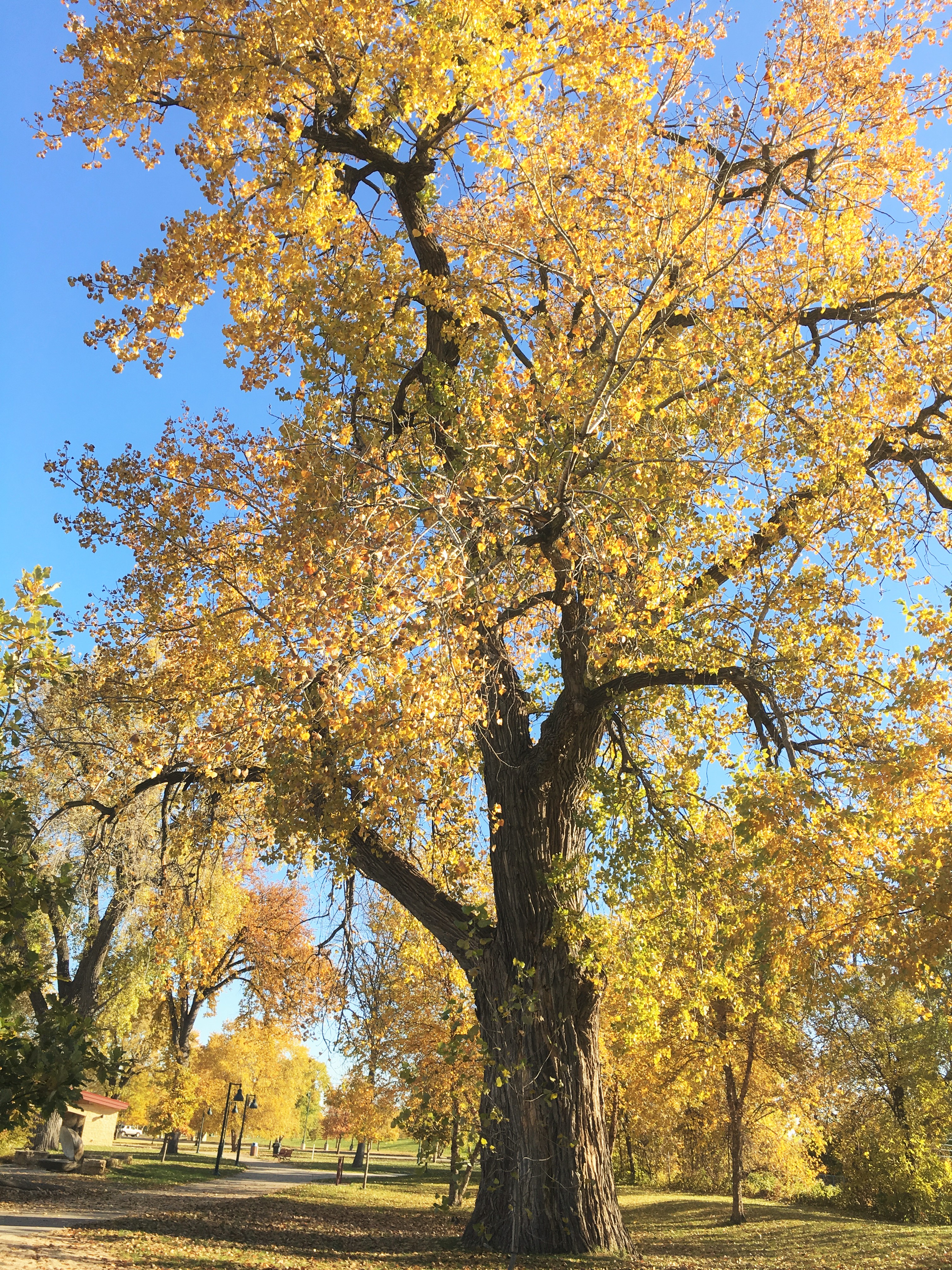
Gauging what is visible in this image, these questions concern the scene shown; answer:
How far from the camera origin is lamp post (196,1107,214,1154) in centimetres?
3619

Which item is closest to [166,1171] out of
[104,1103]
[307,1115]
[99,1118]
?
[104,1103]

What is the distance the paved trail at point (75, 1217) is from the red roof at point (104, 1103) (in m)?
4.49

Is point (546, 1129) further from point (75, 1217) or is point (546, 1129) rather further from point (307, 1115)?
point (307, 1115)

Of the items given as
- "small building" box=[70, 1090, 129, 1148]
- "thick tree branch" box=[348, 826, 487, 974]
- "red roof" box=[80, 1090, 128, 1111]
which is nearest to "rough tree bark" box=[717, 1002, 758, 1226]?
"thick tree branch" box=[348, 826, 487, 974]

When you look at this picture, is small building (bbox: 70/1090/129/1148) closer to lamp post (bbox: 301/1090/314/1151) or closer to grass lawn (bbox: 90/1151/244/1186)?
grass lawn (bbox: 90/1151/244/1186)

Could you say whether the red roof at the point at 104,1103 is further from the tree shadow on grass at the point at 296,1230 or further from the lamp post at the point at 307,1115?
the lamp post at the point at 307,1115

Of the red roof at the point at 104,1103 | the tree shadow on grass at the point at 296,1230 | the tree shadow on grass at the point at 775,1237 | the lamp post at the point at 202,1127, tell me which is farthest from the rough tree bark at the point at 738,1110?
the lamp post at the point at 202,1127

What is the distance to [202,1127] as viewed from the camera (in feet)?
145

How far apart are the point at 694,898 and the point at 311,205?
9162 mm

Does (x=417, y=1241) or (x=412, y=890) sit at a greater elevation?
(x=412, y=890)

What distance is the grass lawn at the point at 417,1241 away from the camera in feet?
23.9

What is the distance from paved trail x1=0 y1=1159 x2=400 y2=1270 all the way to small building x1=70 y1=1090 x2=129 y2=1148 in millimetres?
3176

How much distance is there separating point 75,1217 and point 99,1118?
26.5m

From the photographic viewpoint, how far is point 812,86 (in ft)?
30.0
